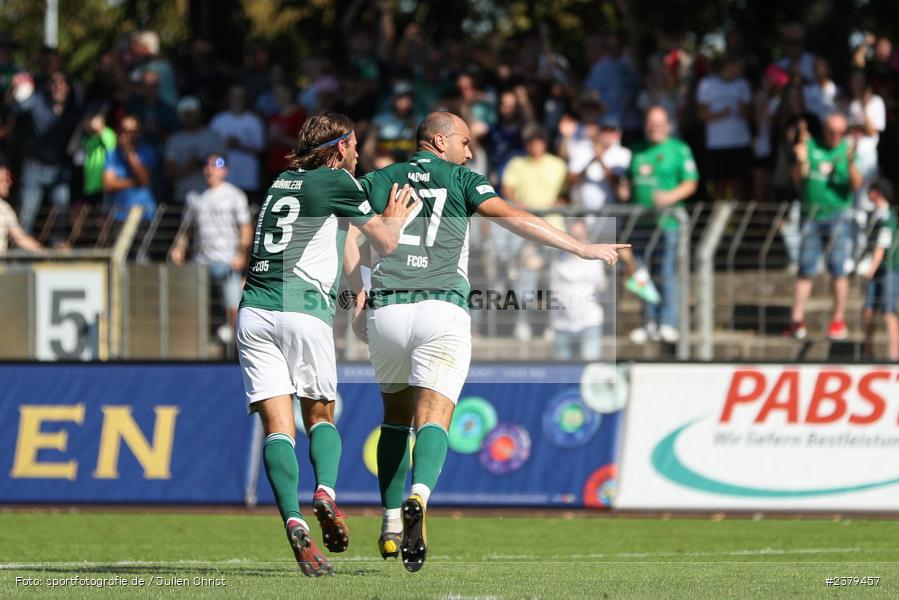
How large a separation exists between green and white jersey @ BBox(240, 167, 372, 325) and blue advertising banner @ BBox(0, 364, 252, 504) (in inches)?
193

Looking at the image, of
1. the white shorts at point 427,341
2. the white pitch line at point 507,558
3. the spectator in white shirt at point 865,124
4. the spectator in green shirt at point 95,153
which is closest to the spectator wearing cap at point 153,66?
the spectator in green shirt at point 95,153

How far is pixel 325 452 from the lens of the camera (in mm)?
8008

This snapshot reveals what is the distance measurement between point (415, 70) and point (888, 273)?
6415 millimetres

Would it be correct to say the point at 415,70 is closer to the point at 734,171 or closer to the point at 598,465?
the point at 734,171

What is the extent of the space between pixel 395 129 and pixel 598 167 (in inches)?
101

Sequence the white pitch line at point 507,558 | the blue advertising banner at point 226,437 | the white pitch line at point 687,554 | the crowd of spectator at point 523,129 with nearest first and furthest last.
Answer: the white pitch line at point 507,558
the white pitch line at point 687,554
the blue advertising banner at point 226,437
the crowd of spectator at point 523,129

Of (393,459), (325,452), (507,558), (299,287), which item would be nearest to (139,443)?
(507,558)

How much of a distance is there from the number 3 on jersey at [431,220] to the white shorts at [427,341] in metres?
0.34

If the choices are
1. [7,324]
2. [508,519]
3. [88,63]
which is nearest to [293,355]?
[508,519]

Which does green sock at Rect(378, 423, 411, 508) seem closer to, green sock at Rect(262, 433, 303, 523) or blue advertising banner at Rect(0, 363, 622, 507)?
green sock at Rect(262, 433, 303, 523)

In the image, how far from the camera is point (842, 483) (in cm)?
1206

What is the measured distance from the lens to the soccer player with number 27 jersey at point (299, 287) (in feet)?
25.8

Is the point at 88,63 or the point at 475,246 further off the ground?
the point at 88,63

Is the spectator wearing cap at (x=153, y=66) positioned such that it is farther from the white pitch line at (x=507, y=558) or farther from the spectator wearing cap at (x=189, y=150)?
the white pitch line at (x=507, y=558)
